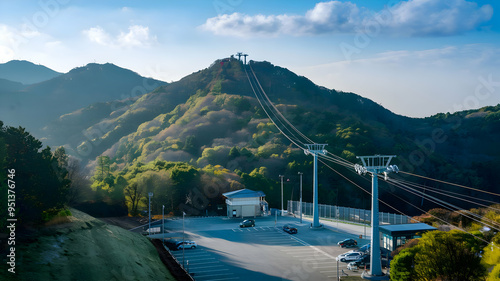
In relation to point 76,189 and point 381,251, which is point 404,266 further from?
point 76,189

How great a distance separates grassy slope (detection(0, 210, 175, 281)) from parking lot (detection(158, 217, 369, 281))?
231 inches

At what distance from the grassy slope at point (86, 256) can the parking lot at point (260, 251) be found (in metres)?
5.87

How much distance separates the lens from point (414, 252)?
32.7 metres

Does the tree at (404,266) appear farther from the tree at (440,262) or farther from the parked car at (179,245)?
the parked car at (179,245)

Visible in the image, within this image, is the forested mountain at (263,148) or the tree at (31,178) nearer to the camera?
the tree at (31,178)

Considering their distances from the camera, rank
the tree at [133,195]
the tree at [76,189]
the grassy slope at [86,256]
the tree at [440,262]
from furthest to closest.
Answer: the tree at [133,195] < the tree at [76,189] < the grassy slope at [86,256] < the tree at [440,262]

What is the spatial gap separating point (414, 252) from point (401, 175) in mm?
106275

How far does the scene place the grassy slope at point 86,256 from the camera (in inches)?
1101

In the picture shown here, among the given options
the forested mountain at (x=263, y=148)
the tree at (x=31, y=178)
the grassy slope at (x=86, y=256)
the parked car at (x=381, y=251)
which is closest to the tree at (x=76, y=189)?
the forested mountain at (x=263, y=148)

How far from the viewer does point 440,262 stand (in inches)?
1094

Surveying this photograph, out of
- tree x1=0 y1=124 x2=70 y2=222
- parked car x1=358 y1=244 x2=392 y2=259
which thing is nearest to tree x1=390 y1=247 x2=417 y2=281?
parked car x1=358 y1=244 x2=392 y2=259

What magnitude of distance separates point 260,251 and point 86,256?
870 inches

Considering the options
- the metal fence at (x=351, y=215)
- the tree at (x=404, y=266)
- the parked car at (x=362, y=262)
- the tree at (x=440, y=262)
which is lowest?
the parked car at (x=362, y=262)

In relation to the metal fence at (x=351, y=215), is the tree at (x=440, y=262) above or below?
above
